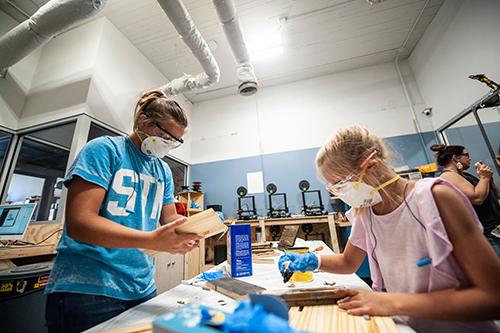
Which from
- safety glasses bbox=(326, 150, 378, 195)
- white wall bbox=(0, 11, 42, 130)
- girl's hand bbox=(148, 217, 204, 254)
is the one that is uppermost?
white wall bbox=(0, 11, 42, 130)

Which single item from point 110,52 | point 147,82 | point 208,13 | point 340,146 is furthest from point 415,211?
point 147,82

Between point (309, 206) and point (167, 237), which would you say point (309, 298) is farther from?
point (309, 206)

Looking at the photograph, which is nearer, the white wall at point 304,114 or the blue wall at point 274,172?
the blue wall at point 274,172

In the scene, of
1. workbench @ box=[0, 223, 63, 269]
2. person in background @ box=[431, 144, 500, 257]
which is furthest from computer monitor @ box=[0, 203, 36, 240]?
person in background @ box=[431, 144, 500, 257]

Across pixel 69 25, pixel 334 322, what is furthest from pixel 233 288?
pixel 69 25

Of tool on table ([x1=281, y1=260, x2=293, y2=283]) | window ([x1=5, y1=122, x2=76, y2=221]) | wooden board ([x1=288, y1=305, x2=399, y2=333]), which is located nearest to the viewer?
wooden board ([x1=288, y1=305, x2=399, y2=333])

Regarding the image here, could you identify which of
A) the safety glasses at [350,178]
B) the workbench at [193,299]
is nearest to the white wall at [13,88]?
the workbench at [193,299]

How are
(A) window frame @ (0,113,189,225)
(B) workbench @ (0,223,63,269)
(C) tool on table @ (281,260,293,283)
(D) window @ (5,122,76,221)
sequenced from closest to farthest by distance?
(C) tool on table @ (281,260,293,283) → (B) workbench @ (0,223,63,269) → (A) window frame @ (0,113,189,225) → (D) window @ (5,122,76,221)

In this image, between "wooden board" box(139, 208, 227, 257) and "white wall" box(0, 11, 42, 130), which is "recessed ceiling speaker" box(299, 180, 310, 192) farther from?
"white wall" box(0, 11, 42, 130)

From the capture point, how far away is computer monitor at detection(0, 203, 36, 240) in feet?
5.73

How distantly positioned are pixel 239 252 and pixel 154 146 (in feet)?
2.13

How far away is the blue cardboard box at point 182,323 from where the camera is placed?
272 mm

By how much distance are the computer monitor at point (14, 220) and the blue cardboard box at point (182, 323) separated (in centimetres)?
233

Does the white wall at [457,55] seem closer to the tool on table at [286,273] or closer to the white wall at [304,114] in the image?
the white wall at [304,114]
